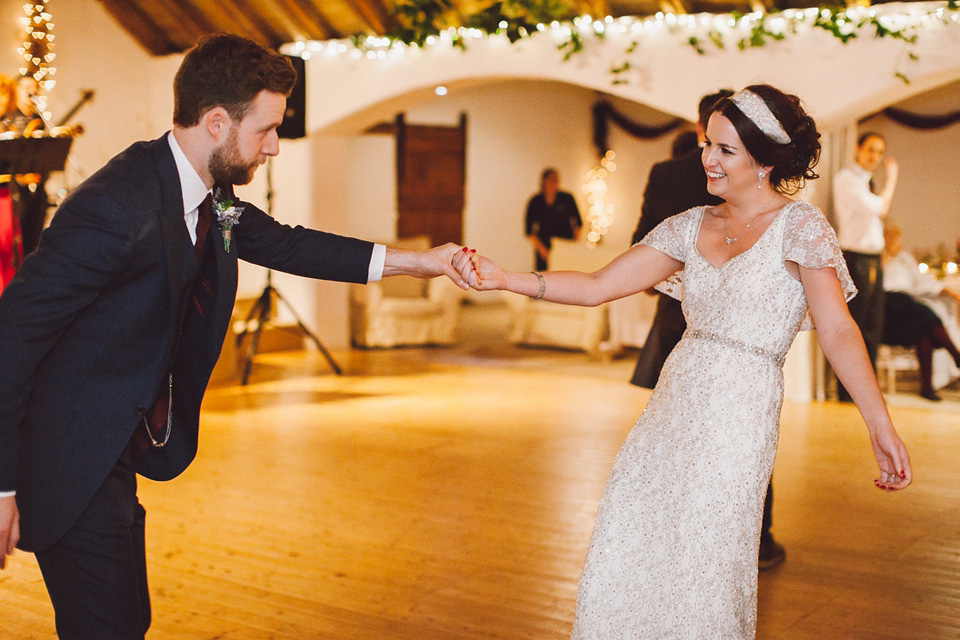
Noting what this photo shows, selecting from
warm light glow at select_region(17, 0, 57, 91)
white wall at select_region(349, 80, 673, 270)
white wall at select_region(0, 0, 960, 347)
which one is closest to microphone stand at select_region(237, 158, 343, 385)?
white wall at select_region(0, 0, 960, 347)

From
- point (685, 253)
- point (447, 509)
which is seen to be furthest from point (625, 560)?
point (447, 509)

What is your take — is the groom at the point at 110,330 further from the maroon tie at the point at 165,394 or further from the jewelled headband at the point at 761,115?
the jewelled headband at the point at 761,115

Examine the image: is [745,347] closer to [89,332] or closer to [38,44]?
[89,332]

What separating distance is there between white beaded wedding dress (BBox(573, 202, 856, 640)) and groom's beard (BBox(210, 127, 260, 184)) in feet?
3.63

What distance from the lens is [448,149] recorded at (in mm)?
12133

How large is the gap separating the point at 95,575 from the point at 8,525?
18 centimetres

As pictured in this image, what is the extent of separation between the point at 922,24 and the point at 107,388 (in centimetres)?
582

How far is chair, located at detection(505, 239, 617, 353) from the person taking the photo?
345 inches

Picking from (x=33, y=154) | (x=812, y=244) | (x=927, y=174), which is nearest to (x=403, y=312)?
(x=33, y=154)

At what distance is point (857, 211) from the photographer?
21.4 feet

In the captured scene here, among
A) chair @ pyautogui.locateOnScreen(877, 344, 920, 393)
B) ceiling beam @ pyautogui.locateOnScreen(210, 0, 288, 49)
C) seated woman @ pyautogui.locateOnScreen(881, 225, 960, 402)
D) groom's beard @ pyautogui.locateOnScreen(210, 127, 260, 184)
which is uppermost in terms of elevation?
ceiling beam @ pyautogui.locateOnScreen(210, 0, 288, 49)

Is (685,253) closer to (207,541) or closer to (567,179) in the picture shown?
(207,541)

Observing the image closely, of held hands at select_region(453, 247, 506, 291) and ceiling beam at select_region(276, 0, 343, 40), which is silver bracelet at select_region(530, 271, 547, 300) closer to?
held hands at select_region(453, 247, 506, 291)

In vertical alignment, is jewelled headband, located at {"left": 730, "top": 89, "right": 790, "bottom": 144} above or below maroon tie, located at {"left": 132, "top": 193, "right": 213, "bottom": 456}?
above
